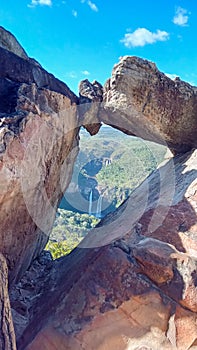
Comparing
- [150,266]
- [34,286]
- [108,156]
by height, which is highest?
[108,156]

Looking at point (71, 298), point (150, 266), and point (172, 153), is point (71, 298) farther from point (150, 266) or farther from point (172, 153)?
point (172, 153)

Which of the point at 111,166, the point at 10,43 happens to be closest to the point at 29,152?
the point at 10,43

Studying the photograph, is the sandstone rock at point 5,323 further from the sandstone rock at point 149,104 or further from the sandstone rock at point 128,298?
the sandstone rock at point 149,104

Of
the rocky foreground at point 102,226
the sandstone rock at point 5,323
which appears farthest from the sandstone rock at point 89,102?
the sandstone rock at point 5,323

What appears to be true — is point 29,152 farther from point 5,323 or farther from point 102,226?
point 102,226

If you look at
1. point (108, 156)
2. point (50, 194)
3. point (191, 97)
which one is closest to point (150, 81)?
point (191, 97)

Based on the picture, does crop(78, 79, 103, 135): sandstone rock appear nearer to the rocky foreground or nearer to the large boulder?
the rocky foreground
